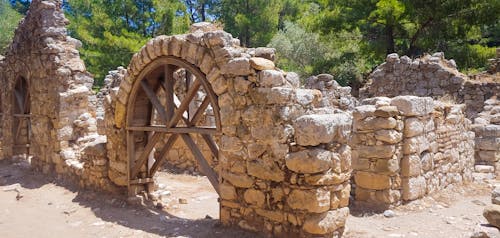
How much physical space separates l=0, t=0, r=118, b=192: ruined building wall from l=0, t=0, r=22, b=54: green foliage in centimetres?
1662

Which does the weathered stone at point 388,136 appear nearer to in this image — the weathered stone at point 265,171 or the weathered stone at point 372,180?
the weathered stone at point 372,180

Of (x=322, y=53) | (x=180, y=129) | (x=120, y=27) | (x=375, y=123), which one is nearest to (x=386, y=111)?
(x=375, y=123)

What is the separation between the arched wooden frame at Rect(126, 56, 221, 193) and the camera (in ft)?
17.7

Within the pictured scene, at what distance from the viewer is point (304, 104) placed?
4.62 meters

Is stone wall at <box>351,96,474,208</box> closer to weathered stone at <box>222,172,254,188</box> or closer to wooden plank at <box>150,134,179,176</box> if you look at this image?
weathered stone at <box>222,172,254,188</box>

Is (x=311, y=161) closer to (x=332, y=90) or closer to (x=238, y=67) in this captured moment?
(x=238, y=67)

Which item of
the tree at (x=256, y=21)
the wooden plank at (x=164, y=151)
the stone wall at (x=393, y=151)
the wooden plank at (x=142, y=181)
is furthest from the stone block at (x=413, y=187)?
the tree at (x=256, y=21)

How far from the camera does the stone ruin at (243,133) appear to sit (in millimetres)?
4387

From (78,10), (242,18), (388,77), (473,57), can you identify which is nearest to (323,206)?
(388,77)

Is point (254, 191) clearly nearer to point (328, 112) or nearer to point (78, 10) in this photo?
point (328, 112)

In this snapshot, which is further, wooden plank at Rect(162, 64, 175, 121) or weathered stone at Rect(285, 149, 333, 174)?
wooden plank at Rect(162, 64, 175, 121)

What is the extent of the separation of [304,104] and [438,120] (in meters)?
3.64

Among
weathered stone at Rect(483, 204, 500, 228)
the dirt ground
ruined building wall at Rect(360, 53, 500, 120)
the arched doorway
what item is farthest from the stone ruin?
ruined building wall at Rect(360, 53, 500, 120)

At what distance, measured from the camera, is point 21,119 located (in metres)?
11.2
